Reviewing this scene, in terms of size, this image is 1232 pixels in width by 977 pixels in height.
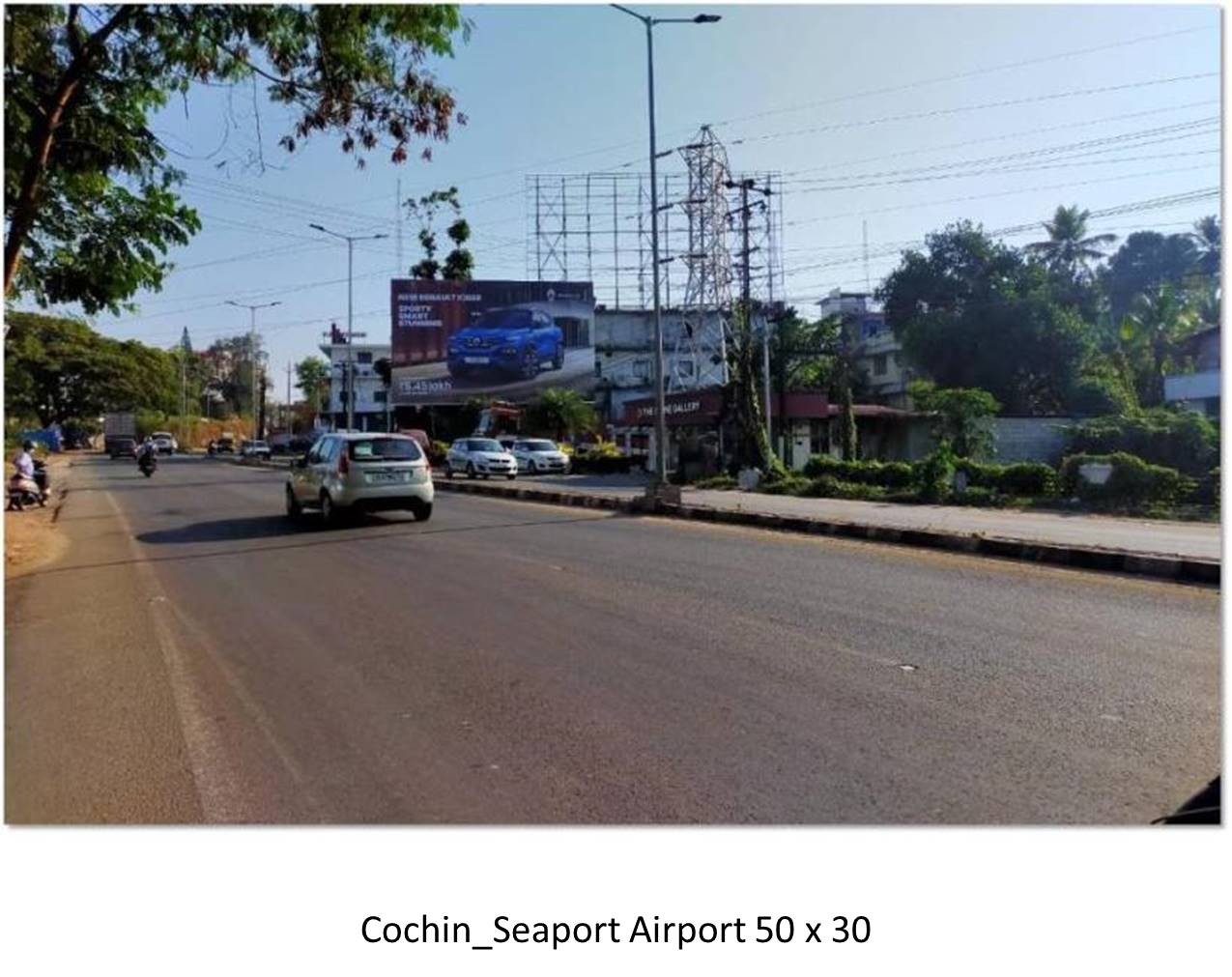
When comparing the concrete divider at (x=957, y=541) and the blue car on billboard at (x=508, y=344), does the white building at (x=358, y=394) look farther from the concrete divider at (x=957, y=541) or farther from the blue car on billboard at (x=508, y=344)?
the concrete divider at (x=957, y=541)

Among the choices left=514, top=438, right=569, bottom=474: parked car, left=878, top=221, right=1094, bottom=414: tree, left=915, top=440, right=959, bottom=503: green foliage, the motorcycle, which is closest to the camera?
the motorcycle

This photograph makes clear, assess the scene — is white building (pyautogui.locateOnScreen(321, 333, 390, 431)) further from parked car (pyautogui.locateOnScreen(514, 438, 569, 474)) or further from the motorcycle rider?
the motorcycle rider

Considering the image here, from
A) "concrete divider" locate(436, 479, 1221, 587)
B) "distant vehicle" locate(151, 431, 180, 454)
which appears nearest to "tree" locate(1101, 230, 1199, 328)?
"concrete divider" locate(436, 479, 1221, 587)

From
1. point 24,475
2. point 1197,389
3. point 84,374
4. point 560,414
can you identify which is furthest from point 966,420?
point 84,374

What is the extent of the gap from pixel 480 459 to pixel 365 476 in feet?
60.8

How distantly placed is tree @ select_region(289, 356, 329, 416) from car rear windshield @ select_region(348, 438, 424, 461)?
8131 cm

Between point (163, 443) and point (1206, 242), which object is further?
point (163, 443)

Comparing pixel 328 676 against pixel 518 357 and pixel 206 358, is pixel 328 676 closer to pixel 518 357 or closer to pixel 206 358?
pixel 518 357

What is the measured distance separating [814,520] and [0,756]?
43.4 feet

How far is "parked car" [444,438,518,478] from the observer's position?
1366 inches

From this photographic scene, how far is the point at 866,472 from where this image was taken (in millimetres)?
26703

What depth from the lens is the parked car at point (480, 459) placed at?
3469 centimetres

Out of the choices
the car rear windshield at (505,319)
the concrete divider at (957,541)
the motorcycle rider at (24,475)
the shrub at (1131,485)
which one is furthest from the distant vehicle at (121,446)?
the shrub at (1131,485)

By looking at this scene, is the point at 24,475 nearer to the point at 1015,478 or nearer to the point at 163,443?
the point at 1015,478
